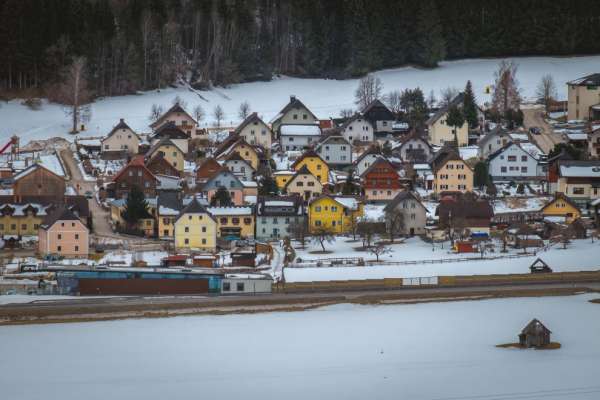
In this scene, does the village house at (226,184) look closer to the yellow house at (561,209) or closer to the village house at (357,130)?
the village house at (357,130)

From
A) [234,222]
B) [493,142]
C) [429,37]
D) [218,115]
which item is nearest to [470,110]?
[493,142]

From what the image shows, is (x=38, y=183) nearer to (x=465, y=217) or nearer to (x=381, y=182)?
(x=381, y=182)

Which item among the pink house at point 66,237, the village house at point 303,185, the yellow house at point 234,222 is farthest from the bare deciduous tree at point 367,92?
the pink house at point 66,237

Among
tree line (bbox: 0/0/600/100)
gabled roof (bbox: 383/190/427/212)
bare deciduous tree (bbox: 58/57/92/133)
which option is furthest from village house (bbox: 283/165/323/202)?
tree line (bbox: 0/0/600/100)

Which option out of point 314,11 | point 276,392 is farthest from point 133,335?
point 314,11

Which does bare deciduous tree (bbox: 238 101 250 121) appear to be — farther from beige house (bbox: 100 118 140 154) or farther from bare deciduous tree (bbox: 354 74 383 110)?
beige house (bbox: 100 118 140 154)

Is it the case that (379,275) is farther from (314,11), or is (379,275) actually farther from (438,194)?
(314,11)
